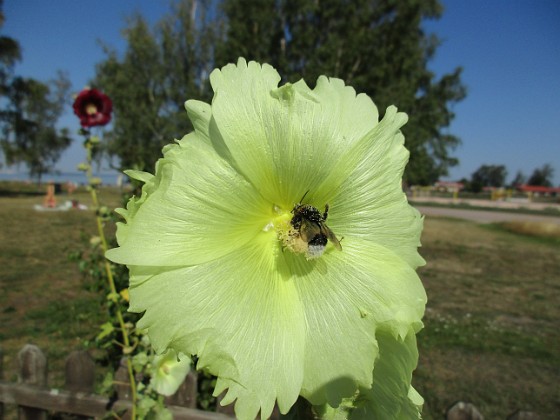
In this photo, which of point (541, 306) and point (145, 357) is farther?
point (541, 306)

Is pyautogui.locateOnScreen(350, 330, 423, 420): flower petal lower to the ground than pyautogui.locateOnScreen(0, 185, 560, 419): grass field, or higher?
higher

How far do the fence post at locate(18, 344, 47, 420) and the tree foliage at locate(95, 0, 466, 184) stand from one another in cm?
1892

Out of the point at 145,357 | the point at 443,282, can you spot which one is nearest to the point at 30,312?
the point at 145,357

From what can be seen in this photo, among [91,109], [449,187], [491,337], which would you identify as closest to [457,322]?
[491,337]

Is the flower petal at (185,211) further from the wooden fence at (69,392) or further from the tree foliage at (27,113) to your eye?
the tree foliage at (27,113)

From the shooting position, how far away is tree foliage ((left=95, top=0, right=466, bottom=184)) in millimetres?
22359

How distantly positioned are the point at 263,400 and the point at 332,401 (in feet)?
0.41

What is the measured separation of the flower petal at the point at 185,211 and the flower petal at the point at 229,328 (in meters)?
0.03

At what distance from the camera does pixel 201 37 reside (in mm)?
24281

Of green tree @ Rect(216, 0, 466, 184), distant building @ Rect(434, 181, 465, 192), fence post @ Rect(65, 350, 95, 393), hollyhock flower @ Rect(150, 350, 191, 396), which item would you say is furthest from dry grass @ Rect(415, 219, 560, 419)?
distant building @ Rect(434, 181, 465, 192)

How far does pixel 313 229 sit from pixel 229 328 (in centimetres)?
26

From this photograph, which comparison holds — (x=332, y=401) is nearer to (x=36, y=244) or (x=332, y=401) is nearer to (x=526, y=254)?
(x=36, y=244)

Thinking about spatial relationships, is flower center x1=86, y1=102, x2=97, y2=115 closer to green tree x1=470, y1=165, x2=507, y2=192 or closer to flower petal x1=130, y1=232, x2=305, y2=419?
flower petal x1=130, y1=232, x2=305, y2=419

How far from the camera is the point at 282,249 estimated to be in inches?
38.2
